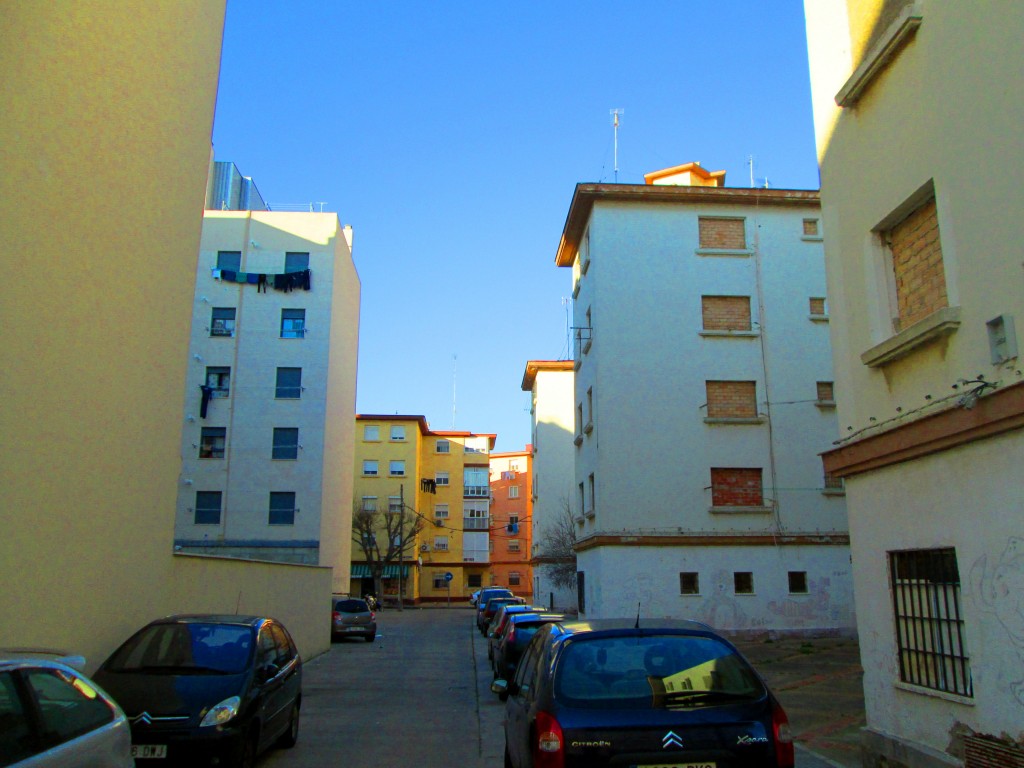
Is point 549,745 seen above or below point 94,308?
below

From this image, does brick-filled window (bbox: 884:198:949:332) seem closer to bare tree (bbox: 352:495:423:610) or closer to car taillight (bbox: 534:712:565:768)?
car taillight (bbox: 534:712:565:768)

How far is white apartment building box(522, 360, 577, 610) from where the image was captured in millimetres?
43903

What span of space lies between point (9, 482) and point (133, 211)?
412 cm

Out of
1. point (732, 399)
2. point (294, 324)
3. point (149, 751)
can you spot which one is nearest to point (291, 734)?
point (149, 751)

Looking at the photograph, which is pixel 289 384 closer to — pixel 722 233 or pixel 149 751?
pixel 722 233

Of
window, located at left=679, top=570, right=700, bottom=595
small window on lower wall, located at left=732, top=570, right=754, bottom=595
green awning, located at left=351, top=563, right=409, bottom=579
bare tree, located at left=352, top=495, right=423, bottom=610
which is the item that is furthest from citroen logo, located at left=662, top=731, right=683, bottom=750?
green awning, located at left=351, top=563, right=409, bottom=579

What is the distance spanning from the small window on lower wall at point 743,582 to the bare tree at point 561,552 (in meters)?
14.6

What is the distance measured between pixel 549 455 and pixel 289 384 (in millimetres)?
15585

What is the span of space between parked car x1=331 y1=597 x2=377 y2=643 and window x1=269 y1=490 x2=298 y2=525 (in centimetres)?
850

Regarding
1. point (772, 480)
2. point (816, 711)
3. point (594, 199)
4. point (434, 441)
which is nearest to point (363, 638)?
point (772, 480)

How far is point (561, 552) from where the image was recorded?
4062cm

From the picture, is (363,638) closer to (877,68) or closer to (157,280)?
(157,280)

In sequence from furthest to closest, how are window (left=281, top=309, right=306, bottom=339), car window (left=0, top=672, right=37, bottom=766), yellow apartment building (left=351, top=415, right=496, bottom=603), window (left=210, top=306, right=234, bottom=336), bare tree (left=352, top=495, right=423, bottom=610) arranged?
yellow apartment building (left=351, top=415, right=496, bottom=603) → bare tree (left=352, top=495, right=423, bottom=610) → window (left=210, top=306, right=234, bottom=336) → window (left=281, top=309, right=306, bottom=339) → car window (left=0, top=672, right=37, bottom=766)

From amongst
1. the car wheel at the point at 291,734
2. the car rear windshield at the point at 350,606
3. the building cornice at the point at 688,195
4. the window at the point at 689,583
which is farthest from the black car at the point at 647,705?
the car rear windshield at the point at 350,606
